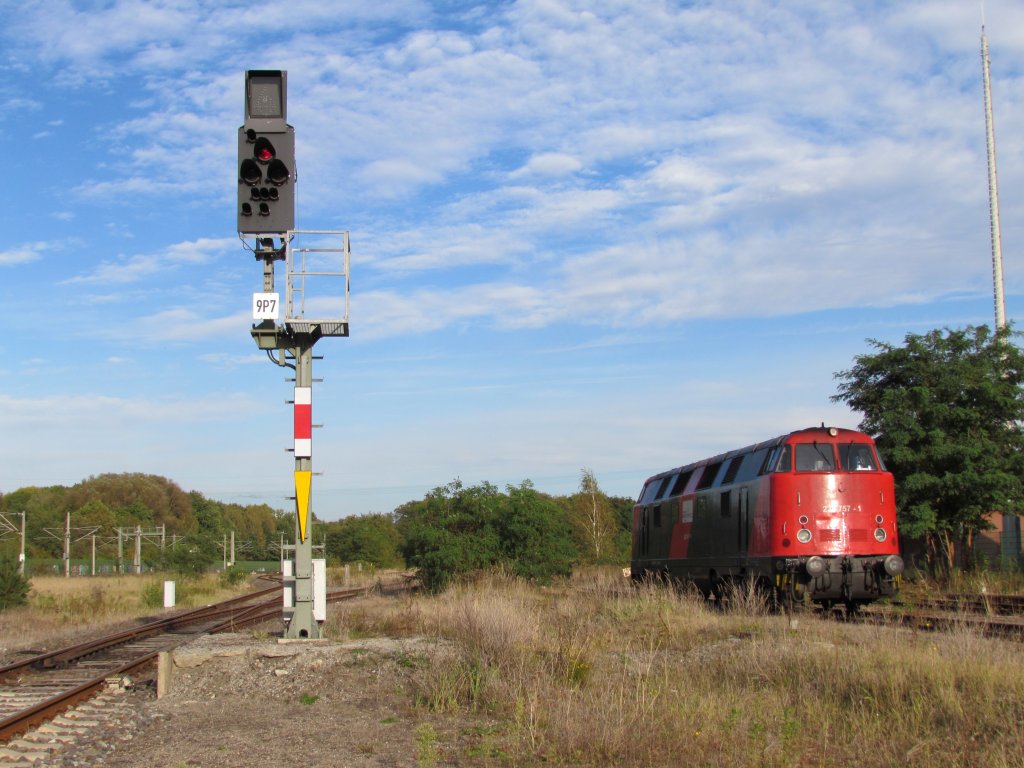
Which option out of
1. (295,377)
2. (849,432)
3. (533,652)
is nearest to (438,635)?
(533,652)

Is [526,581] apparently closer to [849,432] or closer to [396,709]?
[849,432]

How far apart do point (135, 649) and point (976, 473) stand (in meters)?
18.7

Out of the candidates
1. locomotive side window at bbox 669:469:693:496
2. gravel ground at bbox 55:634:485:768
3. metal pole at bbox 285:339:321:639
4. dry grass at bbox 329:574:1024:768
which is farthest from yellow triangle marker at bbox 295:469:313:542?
locomotive side window at bbox 669:469:693:496

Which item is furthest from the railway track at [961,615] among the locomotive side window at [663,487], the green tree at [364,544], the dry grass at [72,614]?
the green tree at [364,544]

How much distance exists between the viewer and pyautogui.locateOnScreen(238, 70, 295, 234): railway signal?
11.9m

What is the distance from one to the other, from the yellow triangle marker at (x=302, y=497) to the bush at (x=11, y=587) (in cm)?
1901

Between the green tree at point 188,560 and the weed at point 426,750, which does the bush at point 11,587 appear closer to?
the weed at point 426,750

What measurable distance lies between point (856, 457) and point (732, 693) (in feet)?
27.5

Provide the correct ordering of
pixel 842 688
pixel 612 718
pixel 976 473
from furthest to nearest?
pixel 976 473, pixel 842 688, pixel 612 718

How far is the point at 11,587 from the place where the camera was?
2786cm

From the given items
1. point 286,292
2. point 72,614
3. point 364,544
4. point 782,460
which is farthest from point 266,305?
point 364,544

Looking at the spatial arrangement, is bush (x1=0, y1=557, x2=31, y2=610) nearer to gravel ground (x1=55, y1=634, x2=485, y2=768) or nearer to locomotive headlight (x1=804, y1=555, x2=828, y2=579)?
gravel ground (x1=55, y1=634, x2=485, y2=768)

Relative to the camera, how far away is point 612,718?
24.4 ft

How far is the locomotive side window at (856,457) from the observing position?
1573cm
